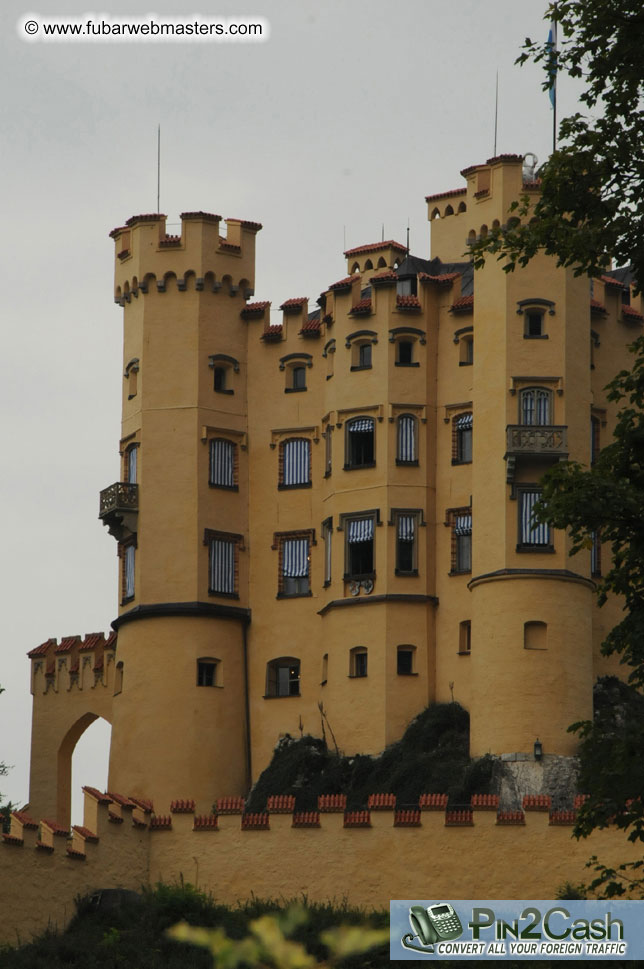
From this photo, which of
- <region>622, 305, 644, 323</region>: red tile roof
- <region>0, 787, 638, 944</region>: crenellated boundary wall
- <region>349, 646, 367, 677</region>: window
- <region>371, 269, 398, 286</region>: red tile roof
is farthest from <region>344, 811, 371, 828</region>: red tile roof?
<region>622, 305, 644, 323</region>: red tile roof

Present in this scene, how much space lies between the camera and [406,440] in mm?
60250

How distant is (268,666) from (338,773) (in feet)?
18.8

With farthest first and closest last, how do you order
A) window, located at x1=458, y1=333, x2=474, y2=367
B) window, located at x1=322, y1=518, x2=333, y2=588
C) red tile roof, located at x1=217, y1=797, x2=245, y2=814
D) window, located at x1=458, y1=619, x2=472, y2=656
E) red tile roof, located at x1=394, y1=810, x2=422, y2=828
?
window, located at x1=322, y1=518, x2=333, y2=588, window, located at x1=458, y1=333, x2=474, y2=367, window, located at x1=458, y1=619, x2=472, y2=656, red tile roof, located at x1=217, y1=797, x2=245, y2=814, red tile roof, located at x1=394, y1=810, x2=422, y2=828

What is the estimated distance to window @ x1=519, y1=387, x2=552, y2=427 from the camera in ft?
186

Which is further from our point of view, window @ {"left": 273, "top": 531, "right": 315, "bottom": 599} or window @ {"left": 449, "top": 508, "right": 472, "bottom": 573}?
window @ {"left": 273, "top": 531, "right": 315, "bottom": 599}

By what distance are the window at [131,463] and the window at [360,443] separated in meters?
7.17

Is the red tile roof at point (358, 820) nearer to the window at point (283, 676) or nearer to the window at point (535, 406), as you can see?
the window at point (283, 676)

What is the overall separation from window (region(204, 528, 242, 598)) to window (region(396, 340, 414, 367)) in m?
7.89

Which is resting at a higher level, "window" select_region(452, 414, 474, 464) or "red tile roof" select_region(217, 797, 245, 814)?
"window" select_region(452, 414, 474, 464)

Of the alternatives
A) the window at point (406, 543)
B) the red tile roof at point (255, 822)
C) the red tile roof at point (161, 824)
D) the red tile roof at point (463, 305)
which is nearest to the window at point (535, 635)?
the window at point (406, 543)

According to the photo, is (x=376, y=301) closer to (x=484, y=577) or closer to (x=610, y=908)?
(x=484, y=577)

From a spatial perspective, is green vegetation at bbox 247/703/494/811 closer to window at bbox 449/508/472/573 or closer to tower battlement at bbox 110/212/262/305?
window at bbox 449/508/472/573

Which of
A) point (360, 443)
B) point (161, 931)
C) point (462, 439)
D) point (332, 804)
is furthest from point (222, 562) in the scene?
point (161, 931)

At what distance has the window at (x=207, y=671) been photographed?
2361 inches
